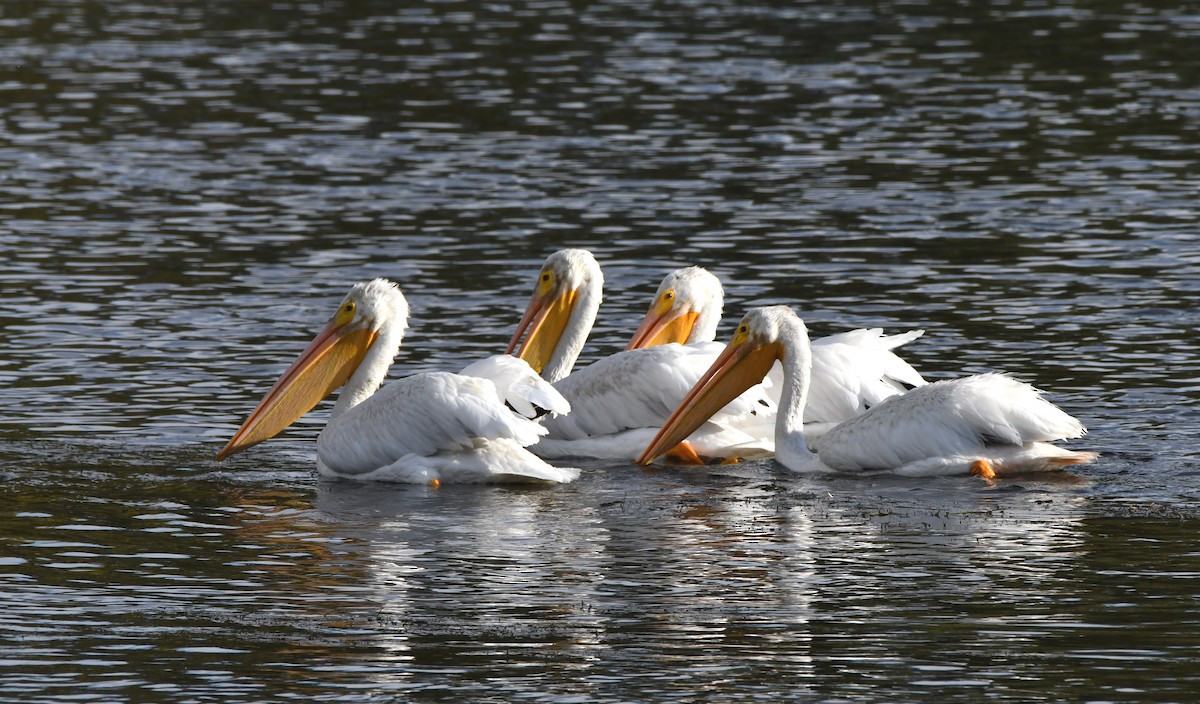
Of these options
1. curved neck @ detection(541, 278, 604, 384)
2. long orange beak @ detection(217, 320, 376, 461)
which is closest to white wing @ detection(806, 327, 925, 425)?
curved neck @ detection(541, 278, 604, 384)

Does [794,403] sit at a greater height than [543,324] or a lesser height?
greater

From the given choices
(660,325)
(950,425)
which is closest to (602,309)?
(660,325)

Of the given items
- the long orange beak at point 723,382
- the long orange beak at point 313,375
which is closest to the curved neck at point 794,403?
the long orange beak at point 723,382

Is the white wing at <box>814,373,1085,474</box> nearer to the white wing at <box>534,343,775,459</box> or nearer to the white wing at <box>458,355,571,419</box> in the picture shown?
the white wing at <box>534,343,775,459</box>

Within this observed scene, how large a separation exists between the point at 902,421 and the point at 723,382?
95 cm

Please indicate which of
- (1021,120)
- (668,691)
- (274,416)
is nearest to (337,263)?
(274,416)

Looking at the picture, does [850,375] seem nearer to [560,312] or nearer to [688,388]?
[688,388]

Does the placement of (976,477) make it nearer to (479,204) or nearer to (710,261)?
(710,261)

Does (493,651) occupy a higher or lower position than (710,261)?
higher

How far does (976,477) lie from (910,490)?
1.08 feet

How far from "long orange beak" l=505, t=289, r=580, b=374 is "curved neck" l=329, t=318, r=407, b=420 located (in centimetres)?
111

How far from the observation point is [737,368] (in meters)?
9.50

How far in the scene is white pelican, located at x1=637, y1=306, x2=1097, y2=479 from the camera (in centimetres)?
871

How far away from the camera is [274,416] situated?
9664 mm
